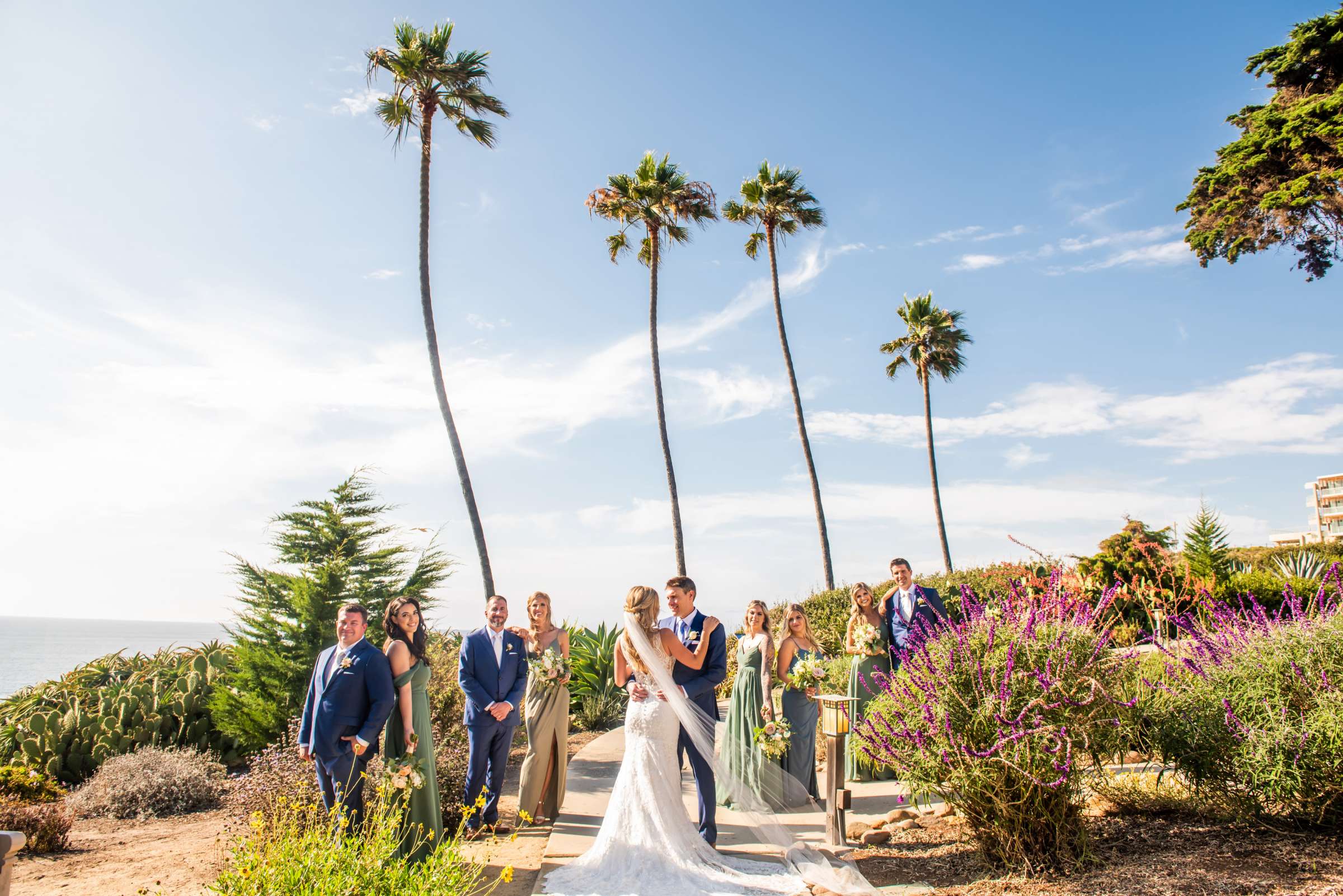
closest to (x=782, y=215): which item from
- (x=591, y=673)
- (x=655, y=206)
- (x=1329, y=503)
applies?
(x=655, y=206)

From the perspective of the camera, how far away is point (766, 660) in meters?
7.23

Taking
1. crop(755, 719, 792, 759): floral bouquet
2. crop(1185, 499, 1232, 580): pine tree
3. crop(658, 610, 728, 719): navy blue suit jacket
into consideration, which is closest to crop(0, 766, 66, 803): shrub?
crop(658, 610, 728, 719): navy blue suit jacket

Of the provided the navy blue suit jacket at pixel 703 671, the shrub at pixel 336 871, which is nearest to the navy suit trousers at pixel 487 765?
the navy blue suit jacket at pixel 703 671

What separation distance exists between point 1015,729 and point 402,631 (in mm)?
4145

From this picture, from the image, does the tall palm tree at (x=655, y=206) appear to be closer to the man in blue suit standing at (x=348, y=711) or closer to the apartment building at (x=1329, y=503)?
the man in blue suit standing at (x=348, y=711)

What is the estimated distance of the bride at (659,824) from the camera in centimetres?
500

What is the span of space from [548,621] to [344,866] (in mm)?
3883

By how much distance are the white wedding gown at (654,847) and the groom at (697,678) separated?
0.12 m

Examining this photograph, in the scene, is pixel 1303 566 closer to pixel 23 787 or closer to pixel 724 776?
pixel 724 776

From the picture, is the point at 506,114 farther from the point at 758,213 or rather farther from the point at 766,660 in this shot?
the point at 766,660

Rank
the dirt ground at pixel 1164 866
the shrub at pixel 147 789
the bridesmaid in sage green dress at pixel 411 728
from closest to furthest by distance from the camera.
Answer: the dirt ground at pixel 1164 866, the bridesmaid in sage green dress at pixel 411 728, the shrub at pixel 147 789

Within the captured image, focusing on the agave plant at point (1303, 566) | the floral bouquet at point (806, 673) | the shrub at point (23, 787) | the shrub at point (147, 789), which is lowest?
the shrub at point (147, 789)

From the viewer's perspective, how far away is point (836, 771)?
587 centimetres

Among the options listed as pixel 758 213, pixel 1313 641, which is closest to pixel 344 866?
pixel 1313 641
